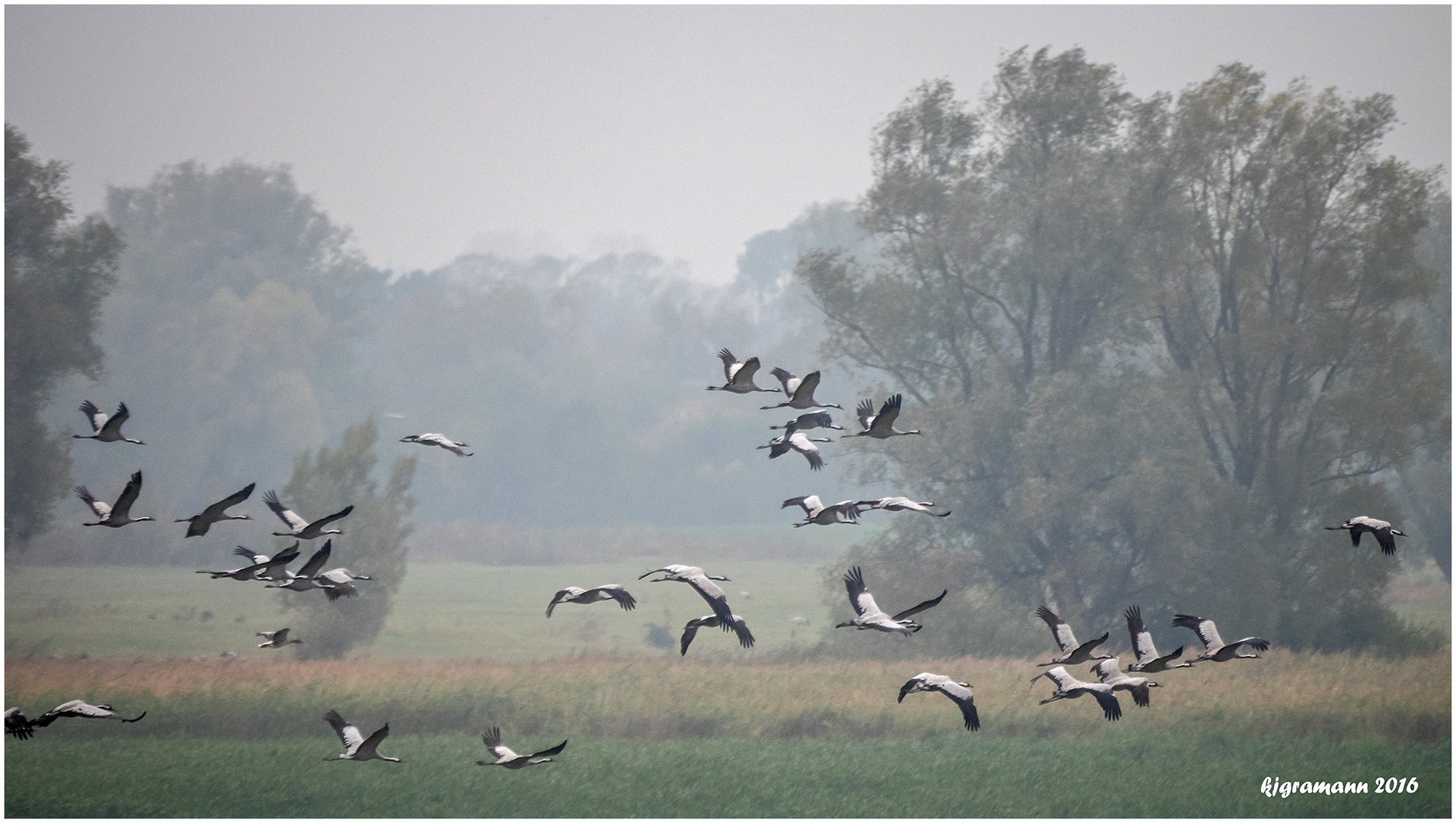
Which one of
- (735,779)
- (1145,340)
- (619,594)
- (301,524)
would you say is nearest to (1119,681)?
(619,594)

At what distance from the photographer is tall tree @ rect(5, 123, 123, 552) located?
41.7 metres

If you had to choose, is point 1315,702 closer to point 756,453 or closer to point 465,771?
point 465,771

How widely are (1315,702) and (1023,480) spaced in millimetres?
9916

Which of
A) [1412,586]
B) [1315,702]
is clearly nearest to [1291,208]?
[1315,702]

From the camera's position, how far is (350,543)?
39.2m

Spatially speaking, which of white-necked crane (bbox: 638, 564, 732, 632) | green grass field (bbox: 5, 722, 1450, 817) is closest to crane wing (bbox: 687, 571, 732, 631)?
white-necked crane (bbox: 638, 564, 732, 632)

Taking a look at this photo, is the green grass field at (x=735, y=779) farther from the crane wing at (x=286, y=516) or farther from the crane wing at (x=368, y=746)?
the crane wing at (x=286, y=516)

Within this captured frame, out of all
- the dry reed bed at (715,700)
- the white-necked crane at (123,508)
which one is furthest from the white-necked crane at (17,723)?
the dry reed bed at (715,700)

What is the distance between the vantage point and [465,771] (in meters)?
26.8

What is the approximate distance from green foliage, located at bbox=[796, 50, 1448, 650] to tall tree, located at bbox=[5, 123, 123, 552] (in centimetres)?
2081

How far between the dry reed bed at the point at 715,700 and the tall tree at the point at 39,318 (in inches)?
362

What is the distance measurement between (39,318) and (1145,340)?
30344mm

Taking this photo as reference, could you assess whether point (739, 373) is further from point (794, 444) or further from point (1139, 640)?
point (1139, 640)

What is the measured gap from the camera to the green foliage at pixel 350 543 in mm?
39188
